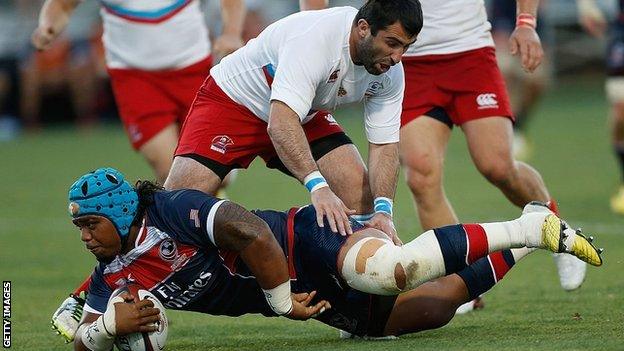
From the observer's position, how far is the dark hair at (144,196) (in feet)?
20.2

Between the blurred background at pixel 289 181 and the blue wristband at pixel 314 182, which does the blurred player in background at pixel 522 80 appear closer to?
the blurred background at pixel 289 181

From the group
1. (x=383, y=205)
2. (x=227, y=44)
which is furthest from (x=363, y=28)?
(x=227, y=44)

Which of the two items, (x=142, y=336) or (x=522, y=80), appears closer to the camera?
(x=142, y=336)

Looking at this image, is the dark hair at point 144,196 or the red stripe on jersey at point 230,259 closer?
the dark hair at point 144,196

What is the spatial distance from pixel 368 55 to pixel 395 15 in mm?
260

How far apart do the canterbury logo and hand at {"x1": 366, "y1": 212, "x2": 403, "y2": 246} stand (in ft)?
4.92

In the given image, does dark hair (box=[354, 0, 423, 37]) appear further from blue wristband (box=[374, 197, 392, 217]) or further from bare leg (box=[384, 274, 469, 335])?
bare leg (box=[384, 274, 469, 335])

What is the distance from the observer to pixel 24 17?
78.7 feet

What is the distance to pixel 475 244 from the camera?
6121 millimetres

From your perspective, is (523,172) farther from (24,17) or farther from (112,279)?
(24,17)

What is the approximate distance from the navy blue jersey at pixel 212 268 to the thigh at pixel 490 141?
1.59 metres

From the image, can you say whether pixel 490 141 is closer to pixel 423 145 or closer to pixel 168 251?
pixel 423 145

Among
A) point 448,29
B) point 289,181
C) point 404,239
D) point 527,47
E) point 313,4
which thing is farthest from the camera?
point 289,181

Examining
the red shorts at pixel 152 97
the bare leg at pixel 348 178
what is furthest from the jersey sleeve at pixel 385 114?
the red shorts at pixel 152 97
